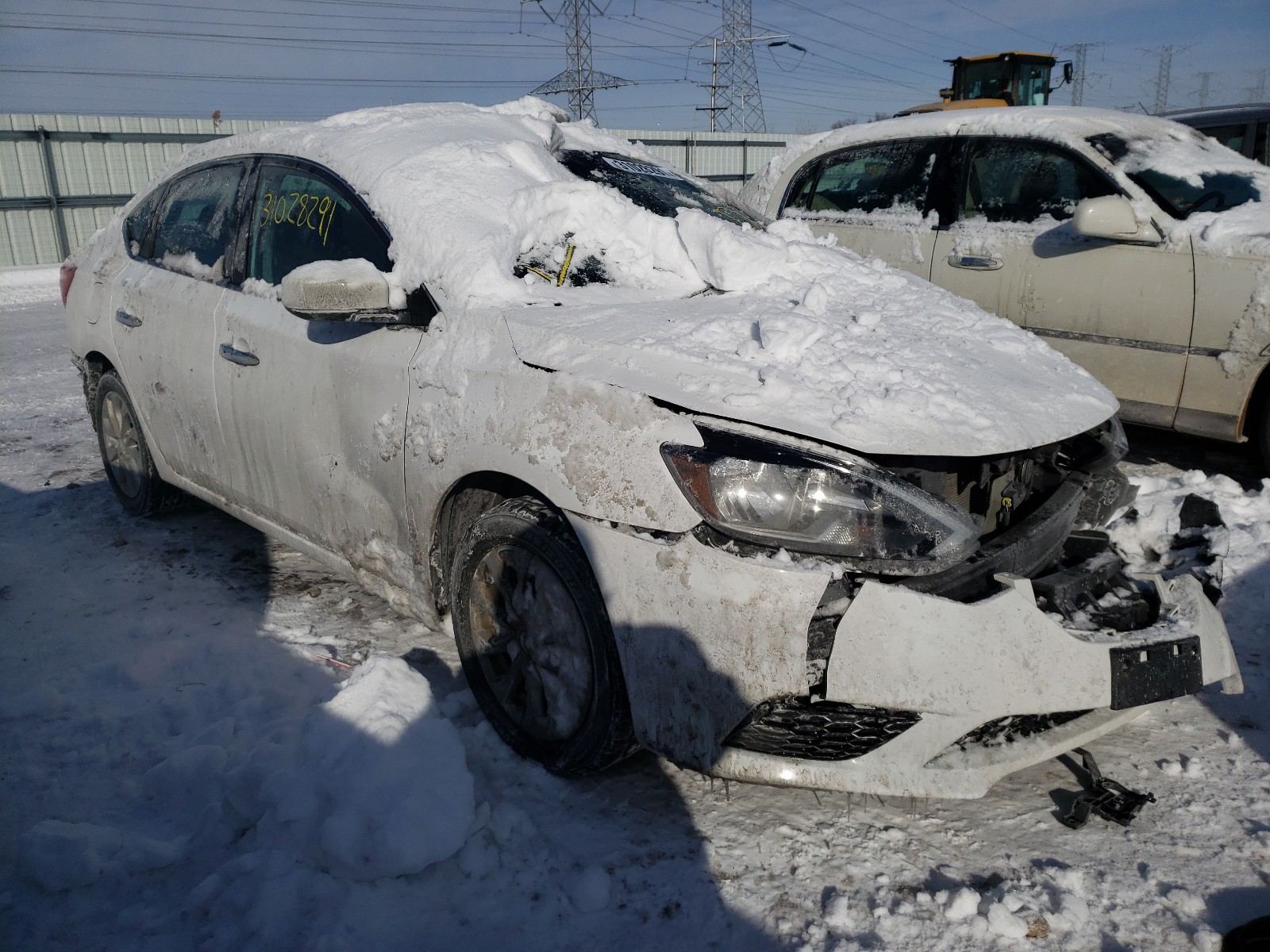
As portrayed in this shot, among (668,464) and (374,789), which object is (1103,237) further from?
(374,789)

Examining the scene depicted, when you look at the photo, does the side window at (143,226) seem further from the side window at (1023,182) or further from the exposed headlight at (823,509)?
the side window at (1023,182)

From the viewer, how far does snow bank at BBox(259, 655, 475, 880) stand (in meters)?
2.04

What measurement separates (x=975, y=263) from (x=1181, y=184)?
104 centimetres

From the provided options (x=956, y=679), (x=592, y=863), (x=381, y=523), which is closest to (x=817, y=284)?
(x=956, y=679)

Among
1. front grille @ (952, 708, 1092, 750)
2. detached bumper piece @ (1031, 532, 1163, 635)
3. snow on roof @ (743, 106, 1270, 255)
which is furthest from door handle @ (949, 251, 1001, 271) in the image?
front grille @ (952, 708, 1092, 750)

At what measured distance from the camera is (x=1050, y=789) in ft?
7.93

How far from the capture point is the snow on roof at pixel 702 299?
2107 mm

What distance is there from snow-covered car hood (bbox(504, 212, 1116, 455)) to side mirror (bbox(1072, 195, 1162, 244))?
2.00 m

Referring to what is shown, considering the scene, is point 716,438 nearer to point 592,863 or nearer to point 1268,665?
point 592,863

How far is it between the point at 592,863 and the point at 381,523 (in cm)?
122

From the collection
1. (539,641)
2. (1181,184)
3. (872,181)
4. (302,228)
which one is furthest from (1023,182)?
(539,641)

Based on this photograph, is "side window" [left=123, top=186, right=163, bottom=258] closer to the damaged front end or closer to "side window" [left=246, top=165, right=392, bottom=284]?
"side window" [left=246, top=165, right=392, bottom=284]

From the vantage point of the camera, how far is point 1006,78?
40.7 feet

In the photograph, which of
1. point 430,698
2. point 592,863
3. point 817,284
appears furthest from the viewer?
point 817,284
